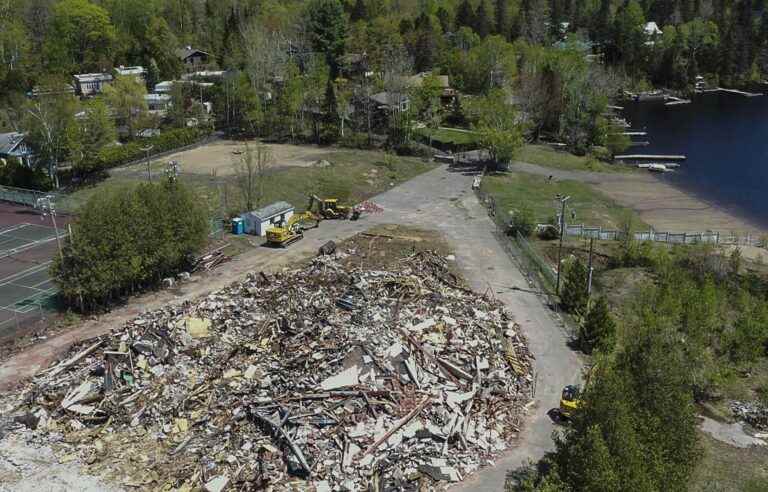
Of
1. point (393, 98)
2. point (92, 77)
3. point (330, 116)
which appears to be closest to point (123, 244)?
point (393, 98)

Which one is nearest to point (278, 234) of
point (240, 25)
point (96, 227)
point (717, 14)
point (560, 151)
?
point (96, 227)

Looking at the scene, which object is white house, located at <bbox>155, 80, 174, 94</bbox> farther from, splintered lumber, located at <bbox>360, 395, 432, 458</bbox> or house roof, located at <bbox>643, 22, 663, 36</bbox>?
house roof, located at <bbox>643, 22, 663, 36</bbox>

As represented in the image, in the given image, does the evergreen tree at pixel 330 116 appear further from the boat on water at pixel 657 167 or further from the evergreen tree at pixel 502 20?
the evergreen tree at pixel 502 20

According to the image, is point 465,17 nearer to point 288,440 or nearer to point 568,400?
point 568,400

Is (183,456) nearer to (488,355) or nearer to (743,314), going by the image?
(488,355)

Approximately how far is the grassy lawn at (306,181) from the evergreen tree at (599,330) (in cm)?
2278

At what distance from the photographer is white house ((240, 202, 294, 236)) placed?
41.5 metres

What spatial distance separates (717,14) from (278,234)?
112648 millimetres

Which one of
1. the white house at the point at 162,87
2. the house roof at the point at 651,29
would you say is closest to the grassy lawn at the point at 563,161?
the white house at the point at 162,87

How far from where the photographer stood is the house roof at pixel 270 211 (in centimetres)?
4165

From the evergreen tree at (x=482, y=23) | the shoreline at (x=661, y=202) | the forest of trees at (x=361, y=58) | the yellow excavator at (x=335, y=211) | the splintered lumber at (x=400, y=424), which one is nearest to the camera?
the splintered lumber at (x=400, y=424)

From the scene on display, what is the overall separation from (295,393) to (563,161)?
46.0 meters

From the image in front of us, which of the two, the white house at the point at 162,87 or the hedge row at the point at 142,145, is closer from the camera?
the hedge row at the point at 142,145

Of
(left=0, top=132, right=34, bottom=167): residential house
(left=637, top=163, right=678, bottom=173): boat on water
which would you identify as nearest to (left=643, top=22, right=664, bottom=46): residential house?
(left=637, top=163, right=678, bottom=173): boat on water
